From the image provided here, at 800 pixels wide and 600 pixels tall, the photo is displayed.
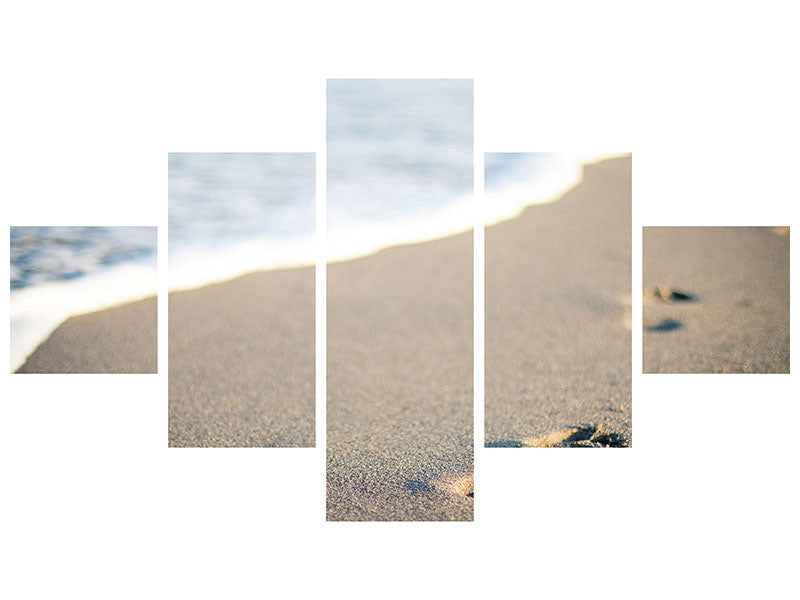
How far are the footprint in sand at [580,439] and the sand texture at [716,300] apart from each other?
15.6 inches

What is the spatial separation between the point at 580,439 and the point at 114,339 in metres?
1.68

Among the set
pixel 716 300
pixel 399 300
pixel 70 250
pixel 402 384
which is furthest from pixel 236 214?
pixel 716 300

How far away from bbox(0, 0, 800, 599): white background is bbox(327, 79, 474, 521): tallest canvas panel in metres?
0.07

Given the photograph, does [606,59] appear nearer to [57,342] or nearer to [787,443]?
[787,443]

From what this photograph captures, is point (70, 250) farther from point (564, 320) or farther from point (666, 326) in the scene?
point (666, 326)

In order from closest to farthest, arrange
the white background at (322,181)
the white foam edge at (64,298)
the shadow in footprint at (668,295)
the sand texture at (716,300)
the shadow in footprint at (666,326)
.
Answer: the white background at (322,181) → the white foam edge at (64,298) → the sand texture at (716,300) → the shadow in footprint at (666,326) → the shadow in footprint at (668,295)

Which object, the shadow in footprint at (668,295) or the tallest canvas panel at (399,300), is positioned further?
the shadow in footprint at (668,295)

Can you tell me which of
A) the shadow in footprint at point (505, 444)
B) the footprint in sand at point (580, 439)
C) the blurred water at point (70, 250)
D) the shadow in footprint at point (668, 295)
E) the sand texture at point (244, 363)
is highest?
the blurred water at point (70, 250)

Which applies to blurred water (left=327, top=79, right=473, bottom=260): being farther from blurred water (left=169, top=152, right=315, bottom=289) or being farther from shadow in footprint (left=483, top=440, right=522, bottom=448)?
shadow in footprint (left=483, top=440, right=522, bottom=448)

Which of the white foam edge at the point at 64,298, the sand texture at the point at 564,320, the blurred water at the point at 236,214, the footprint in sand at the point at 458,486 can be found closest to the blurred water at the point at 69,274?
the white foam edge at the point at 64,298

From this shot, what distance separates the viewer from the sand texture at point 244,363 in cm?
185

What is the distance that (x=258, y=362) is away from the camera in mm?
2092

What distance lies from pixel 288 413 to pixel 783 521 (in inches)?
64.6

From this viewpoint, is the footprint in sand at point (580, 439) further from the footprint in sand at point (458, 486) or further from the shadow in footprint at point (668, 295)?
the shadow in footprint at point (668, 295)
